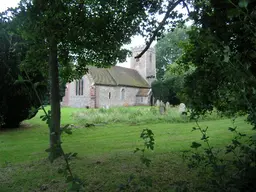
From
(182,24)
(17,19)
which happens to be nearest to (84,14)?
(17,19)

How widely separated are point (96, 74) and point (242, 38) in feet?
112

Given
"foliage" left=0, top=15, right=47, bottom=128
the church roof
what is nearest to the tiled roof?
the church roof

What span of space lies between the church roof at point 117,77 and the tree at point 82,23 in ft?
100.0

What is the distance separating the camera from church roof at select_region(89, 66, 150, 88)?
35.9 meters

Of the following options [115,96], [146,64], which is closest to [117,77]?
[115,96]

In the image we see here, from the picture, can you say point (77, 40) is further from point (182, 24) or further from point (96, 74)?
point (96, 74)

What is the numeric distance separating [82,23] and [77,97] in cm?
3333

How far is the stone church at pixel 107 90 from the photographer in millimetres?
35438

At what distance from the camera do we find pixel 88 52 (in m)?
5.48

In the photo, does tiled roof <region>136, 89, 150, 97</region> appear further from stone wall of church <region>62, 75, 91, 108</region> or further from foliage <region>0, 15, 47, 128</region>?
foliage <region>0, 15, 47, 128</region>

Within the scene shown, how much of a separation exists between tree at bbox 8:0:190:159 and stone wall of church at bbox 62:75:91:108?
30.8 m

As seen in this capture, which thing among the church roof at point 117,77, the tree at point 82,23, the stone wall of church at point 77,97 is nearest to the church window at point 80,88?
the stone wall of church at point 77,97

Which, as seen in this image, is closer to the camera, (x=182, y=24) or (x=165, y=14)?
(x=165, y=14)

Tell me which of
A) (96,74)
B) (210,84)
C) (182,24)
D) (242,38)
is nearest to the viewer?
(242,38)
